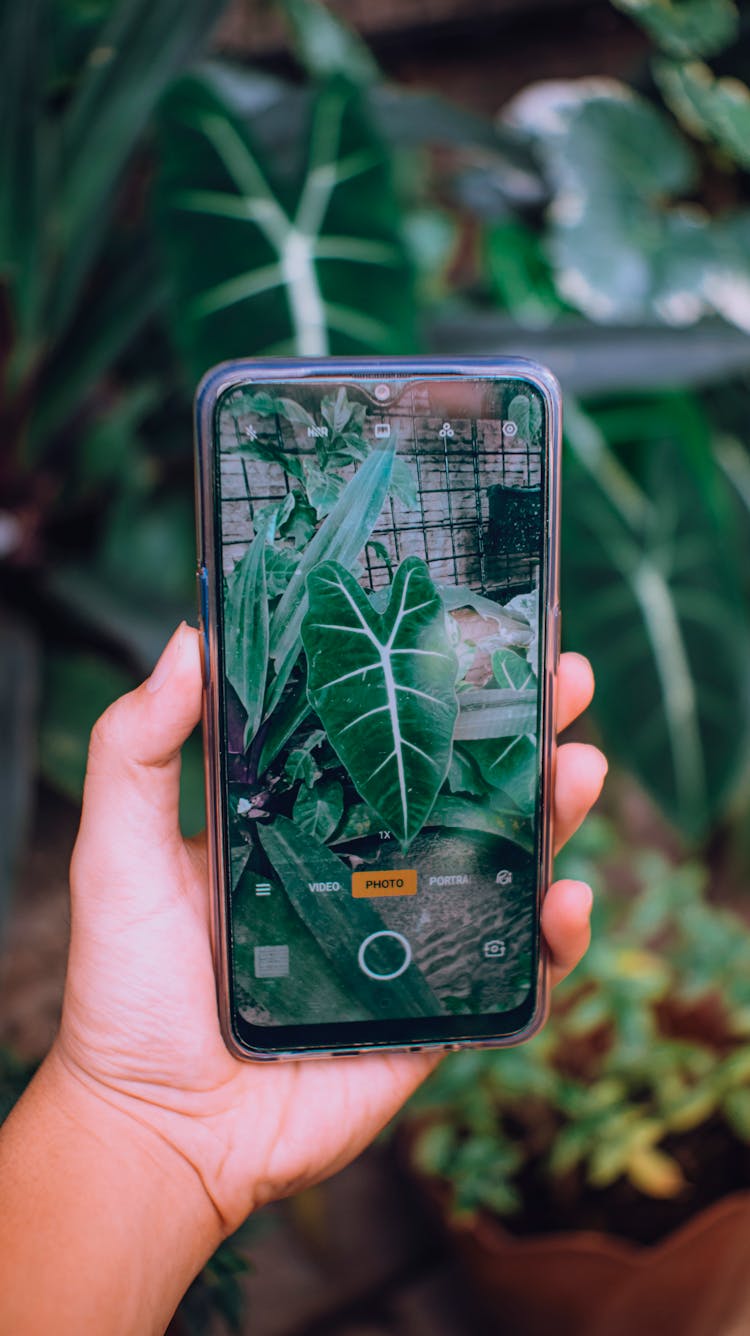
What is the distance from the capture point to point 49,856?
89cm

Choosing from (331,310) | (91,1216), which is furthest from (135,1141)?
(331,310)

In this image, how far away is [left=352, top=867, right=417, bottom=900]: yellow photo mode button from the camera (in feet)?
1.44

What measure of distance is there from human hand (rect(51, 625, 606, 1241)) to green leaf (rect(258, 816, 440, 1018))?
0.03m

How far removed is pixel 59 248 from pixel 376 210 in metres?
0.30

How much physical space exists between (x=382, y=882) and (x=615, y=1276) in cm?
32

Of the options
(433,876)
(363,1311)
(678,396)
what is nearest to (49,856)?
(363,1311)

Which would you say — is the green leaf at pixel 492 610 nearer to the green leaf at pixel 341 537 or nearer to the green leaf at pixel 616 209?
the green leaf at pixel 341 537

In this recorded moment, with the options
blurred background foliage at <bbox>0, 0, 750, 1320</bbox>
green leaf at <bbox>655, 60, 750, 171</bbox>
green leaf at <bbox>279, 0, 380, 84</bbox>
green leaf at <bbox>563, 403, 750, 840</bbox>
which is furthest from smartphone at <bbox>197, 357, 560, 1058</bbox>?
green leaf at <bbox>279, 0, 380, 84</bbox>

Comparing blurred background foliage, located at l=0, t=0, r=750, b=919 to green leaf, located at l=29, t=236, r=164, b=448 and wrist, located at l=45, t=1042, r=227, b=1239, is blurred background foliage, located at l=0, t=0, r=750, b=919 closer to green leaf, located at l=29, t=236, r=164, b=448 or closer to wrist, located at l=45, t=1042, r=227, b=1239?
green leaf, located at l=29, t=236, r=164, b=448

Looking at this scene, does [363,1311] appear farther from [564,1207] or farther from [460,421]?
[460,421]

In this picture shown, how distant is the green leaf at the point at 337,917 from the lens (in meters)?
0.43

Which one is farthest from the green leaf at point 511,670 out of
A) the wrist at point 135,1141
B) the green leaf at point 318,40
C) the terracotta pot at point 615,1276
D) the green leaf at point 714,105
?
the green leaf at point 318,40

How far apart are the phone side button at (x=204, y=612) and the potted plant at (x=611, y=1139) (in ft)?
1.13

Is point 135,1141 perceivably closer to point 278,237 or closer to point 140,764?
point 140,764
